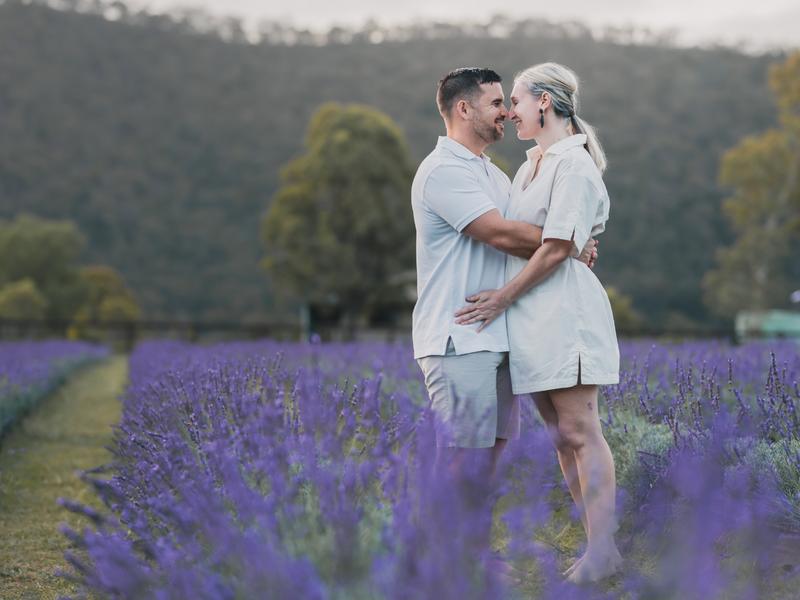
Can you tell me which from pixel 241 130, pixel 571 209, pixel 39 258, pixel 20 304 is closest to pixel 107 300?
pixel 39 258

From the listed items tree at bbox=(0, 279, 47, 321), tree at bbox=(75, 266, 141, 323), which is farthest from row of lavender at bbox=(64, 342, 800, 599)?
tree at bbox=(75, 266, 141, 323)

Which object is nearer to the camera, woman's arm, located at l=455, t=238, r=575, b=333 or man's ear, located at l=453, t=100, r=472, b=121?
woman's arm, located at l=455, t=238, r=575, b=333

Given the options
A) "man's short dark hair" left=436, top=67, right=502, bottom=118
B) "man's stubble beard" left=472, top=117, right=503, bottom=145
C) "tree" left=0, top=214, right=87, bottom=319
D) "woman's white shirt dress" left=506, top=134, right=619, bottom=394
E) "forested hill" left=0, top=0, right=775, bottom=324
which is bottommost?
"tree" left=0, top=214, right=87, bottom=319

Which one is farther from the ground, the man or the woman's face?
the woman's face

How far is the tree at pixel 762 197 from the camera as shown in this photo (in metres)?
31.4

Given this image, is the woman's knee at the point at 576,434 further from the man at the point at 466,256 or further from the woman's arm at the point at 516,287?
the woman's arm at the point at 516,287

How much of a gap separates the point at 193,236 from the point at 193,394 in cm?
5650

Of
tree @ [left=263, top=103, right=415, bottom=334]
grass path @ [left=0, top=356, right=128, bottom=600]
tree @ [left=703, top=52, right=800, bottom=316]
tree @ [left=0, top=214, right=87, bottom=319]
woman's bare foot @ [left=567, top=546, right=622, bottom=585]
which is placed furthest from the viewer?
tree @ [left=0, top=214, right=87, bottom=319]

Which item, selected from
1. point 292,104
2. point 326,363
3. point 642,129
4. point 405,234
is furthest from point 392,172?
point 292,104

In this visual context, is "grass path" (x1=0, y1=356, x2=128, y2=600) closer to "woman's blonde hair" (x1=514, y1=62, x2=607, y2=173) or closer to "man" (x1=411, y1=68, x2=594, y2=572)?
"man" (x1=411, y1=68, x2=594, y2=572)

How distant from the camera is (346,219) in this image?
3067 centimetres

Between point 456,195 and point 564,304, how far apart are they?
539 mm

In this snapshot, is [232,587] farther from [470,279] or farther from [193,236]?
[193,236]

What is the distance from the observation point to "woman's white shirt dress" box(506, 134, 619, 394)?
246cm
